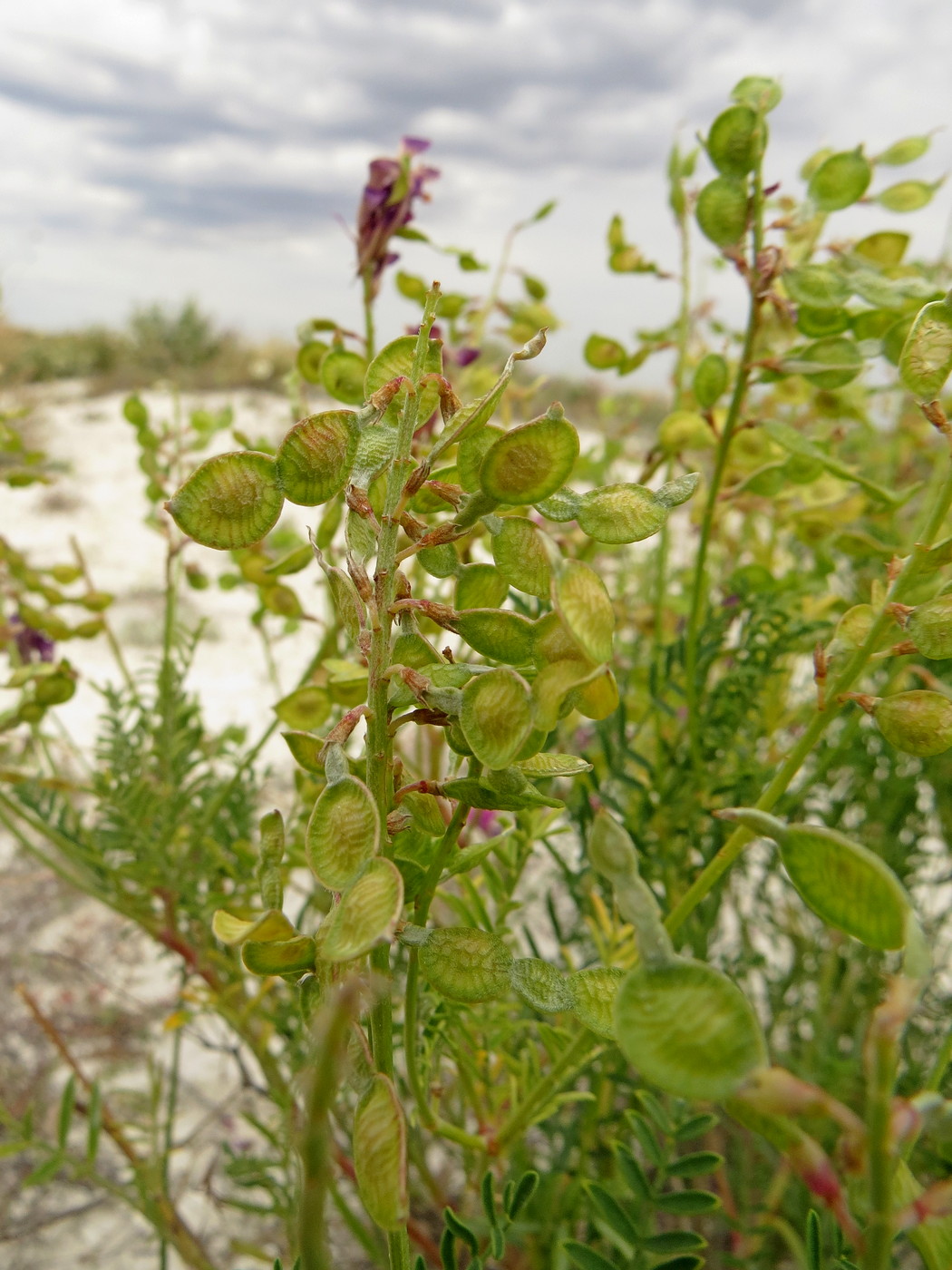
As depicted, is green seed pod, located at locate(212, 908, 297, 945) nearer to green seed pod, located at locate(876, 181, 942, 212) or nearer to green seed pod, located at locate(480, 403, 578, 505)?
green seed pod, located at locate(480, 403, 578, 505)

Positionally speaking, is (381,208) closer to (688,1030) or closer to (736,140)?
(736,140)

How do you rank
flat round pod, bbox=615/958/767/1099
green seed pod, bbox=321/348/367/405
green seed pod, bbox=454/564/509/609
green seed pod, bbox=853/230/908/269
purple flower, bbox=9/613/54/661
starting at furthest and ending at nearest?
1. purple flower, bbox=9/613/54/661
2. green seed pod, bbox=853/230/908/269
3. green seed pod, bbox=321/348/367/405
4. green seed pod, bbox=454/564/509/609
5. flat round pod, bbox=615/958/767/1099

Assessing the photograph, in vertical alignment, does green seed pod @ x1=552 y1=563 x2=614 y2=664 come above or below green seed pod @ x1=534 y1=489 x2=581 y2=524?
below

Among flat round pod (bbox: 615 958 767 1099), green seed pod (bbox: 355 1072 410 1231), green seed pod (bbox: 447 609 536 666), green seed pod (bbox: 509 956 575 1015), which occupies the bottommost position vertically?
green seed pod (bbox: 355 1072 410 1231)

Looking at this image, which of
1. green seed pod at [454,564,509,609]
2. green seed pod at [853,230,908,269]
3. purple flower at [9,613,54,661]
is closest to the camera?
green seed pod at [454,564,509,609]

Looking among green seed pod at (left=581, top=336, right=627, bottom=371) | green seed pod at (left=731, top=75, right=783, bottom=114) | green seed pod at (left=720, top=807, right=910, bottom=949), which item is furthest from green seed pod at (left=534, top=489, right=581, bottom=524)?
green seed pod at (left=581, top=336, right=627, bottom=371)

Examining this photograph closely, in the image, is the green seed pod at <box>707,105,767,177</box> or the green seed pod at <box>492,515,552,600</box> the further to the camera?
the green seed pod at <box>707,105,767,177</box>

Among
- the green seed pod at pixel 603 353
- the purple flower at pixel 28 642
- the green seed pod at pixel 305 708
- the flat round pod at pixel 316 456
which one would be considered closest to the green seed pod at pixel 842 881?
the flat round pod at pixel 316 456
